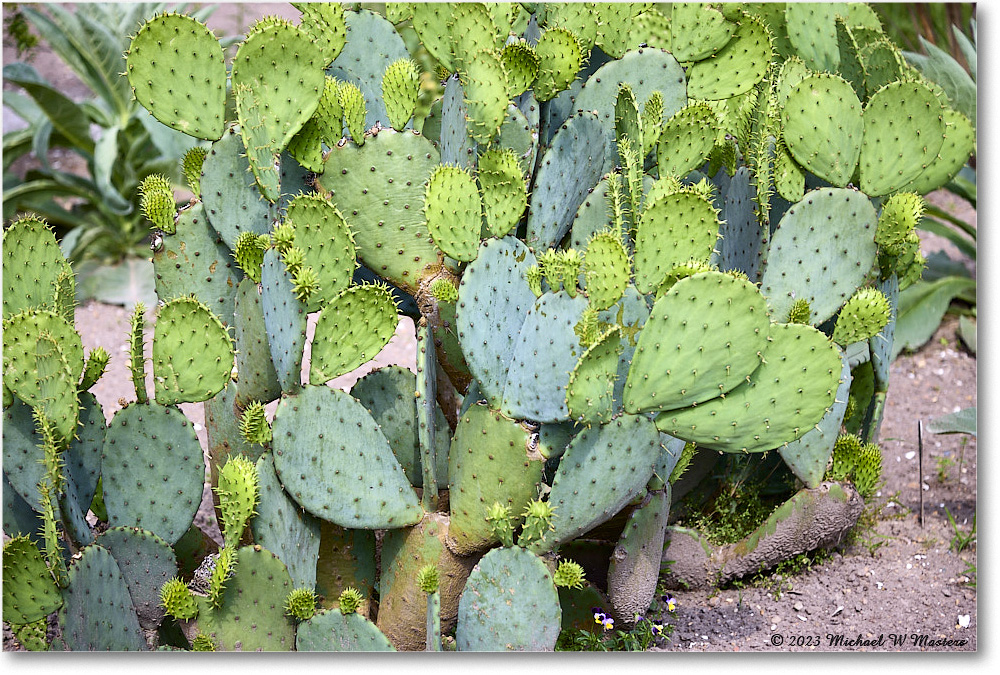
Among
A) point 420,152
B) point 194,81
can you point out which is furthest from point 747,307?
point 194,81

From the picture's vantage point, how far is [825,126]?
2.04 m

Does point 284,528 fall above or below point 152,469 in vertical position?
below

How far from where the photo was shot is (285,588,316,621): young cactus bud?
70.9 inches

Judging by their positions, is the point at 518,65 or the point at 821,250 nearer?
the point at 518,65

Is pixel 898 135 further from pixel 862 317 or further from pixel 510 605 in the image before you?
pixel 510 605

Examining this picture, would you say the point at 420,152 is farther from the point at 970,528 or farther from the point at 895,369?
the point at 895,369

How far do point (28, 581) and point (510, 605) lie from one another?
0.86 meters

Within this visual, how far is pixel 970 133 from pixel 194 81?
1.65 metres

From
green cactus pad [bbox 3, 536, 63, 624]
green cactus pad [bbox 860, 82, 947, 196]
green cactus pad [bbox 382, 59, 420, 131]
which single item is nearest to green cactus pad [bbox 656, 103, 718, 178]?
green cactus pad [bbox 860, 82, 947, 196]

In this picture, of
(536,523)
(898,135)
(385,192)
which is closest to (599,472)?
(536,523)

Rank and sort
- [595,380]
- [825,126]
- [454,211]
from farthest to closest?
[825,126] < [454,211] < [595,380]

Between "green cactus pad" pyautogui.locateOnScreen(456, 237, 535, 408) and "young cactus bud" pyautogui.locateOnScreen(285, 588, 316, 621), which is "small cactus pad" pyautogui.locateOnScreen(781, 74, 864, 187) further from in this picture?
"young cactus bud" pyautogui.locateOnScreen(285, 588, 316, 621)

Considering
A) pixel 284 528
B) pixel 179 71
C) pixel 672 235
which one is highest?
pixel 179 71

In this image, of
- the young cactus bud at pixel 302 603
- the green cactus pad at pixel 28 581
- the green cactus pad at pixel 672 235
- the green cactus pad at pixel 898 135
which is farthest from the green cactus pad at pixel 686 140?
the green cactus pad at pixel 28 581
